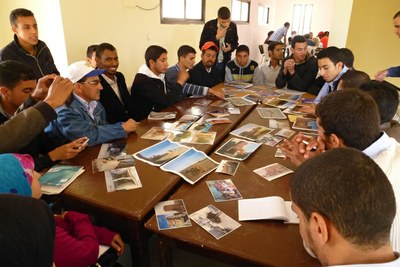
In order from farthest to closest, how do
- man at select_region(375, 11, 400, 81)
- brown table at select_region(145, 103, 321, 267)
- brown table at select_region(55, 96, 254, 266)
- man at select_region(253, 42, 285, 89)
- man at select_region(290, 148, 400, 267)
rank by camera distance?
man at select_region(253, 42, 285, 89), man at select_region(375, 11, 400, 81), brown table at select_region(55, 96, 254, 266), brown table at select_region(145, 103, 321, 267), man at select_region(290, 148, 400, 267)

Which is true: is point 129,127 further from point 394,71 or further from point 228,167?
point 394,71

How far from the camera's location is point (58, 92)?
5.10 ft

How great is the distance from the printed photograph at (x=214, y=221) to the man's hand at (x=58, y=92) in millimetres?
957

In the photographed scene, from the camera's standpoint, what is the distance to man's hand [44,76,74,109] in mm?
1519

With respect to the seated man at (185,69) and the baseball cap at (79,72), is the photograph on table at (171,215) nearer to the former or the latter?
the baseball cap at (79,72)

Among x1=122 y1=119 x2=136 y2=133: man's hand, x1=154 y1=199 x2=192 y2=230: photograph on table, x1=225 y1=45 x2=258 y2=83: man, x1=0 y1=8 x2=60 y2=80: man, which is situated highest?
x1=0 y1=8 x2=60 y2=80: man

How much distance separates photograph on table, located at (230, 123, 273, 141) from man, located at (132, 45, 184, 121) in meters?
0.88

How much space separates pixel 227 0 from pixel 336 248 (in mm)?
6707

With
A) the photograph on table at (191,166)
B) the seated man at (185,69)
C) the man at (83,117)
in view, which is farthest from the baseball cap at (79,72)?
the seated man at (185,69)

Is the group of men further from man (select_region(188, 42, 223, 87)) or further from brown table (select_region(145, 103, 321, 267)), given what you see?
brown table (select_region(145, 103, 321, 267))

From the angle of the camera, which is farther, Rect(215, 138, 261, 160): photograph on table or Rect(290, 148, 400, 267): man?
Rect(215, 138, 261, 160): photograph on table

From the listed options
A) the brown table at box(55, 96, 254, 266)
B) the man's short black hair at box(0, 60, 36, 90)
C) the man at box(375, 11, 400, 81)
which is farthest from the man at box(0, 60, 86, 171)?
the man at box(375, 11, 400, 81)

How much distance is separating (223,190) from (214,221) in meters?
0.23

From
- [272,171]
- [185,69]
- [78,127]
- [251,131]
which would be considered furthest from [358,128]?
[185,69]
